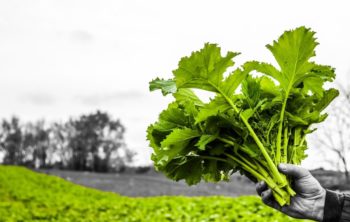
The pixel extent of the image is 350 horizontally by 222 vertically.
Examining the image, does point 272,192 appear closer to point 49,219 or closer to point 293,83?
point 293,83

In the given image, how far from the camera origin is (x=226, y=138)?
2.18 metres

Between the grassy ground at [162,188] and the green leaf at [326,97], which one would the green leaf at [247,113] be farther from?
the grassy ground at [162,188]

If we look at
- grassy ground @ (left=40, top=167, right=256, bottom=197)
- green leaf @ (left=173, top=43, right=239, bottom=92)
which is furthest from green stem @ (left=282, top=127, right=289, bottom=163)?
grassy ground @ (left=40, top=167, right=256, bottom=197)

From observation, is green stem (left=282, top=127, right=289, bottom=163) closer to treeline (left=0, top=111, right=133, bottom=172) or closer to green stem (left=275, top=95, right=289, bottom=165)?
green stem (left=275, top=95, right=289, bottom=165)

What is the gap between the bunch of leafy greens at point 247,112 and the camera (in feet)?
6.65

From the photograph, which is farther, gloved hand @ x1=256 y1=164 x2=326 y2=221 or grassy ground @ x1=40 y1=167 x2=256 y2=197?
grassy ground @ x1=40 y1=167 x2=256 y2=197

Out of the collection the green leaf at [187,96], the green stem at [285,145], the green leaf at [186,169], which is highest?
the green leaf at [187,96]

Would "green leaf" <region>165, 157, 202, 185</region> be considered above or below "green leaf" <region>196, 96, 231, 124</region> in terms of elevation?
below

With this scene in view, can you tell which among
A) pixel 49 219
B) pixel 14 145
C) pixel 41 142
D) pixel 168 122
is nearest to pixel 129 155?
pixel 41 142

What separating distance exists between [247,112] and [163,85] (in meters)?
0.42

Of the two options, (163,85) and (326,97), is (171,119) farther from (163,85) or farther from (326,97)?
(326,97)

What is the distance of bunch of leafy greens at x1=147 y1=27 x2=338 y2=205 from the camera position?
2.03m

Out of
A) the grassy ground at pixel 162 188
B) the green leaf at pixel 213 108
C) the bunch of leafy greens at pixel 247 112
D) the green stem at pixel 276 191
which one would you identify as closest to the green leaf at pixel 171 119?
the bunch of leafy greens at pixel 247 112

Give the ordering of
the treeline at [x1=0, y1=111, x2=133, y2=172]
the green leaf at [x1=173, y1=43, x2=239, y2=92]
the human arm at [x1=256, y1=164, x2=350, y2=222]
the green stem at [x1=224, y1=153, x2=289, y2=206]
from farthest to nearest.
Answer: the treeline at [x1=0, y1=111, x2=133, y2=172] → the human arm at [x1=256, y1=164, x2=350, y2=222] → the green stem at [x1=224, y1=153, x2=289, y2=206] → the green leaf at [x1=173, y1=43, x2=239, y2=92]
